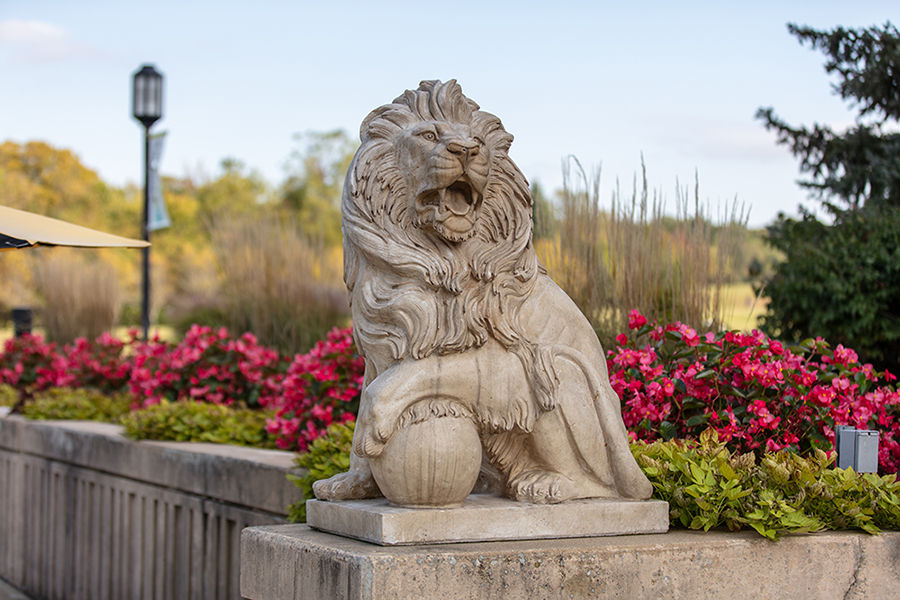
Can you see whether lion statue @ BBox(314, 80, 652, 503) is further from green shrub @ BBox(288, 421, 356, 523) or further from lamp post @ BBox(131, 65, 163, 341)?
lamp post @ BBox(131, 65, 163, 341)

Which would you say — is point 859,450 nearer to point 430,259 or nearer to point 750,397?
point 750,397

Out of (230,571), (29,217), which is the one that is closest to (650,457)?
(230,571)

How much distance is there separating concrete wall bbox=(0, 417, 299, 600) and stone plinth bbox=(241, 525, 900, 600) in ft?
4.33

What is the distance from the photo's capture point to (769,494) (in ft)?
9.41

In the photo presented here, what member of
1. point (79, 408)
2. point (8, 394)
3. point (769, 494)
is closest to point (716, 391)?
point (769, 494)

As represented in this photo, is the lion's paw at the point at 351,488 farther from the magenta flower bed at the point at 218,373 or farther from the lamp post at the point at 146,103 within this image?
the lamp post at the point at 146,103

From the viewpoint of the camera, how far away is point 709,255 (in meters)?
4.86

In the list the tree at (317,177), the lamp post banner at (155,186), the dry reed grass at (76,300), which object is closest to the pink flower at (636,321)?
the lamp post banner at (155,186)

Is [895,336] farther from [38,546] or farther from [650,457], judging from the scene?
[38,546]

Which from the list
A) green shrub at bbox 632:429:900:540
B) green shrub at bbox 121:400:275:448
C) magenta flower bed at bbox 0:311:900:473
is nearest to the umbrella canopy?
green shrub at bbox 121:400:275:448

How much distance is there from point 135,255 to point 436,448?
32.7 meters

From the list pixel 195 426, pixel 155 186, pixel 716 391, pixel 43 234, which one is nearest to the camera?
pixel 716 391

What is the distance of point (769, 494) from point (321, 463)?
1.73 meters

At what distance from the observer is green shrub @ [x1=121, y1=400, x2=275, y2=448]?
515 cm
